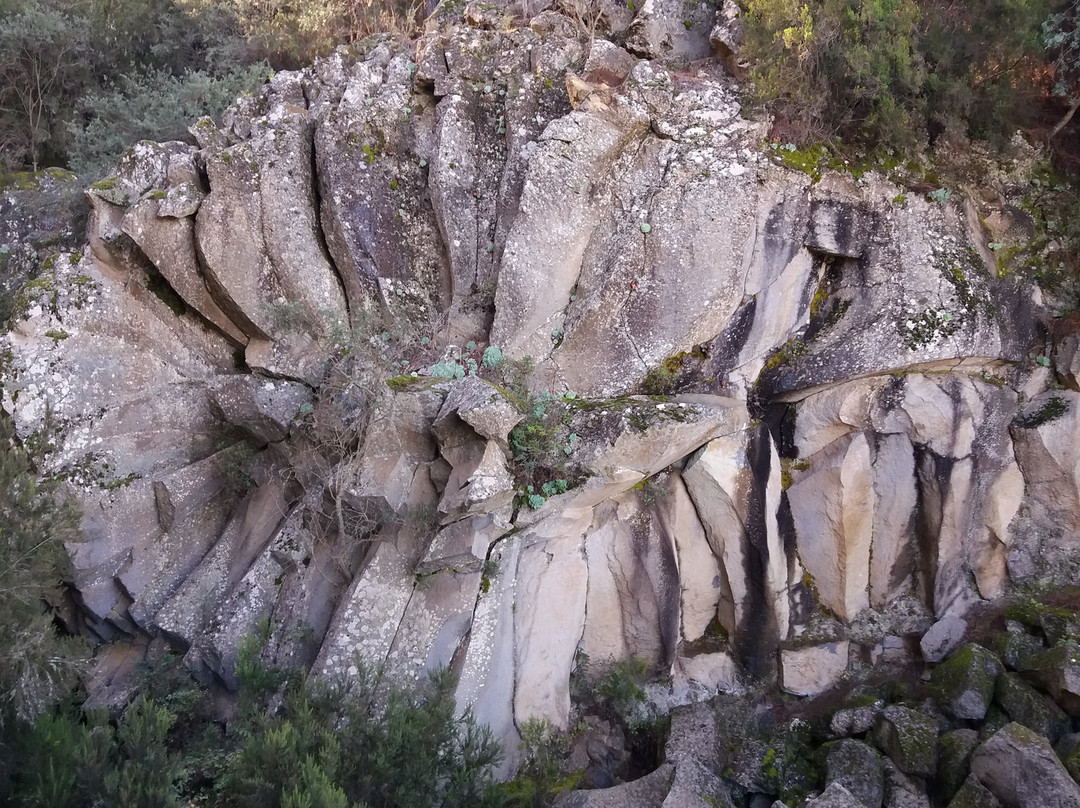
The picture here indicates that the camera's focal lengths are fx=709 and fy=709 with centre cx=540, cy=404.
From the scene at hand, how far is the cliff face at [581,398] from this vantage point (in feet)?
26.6

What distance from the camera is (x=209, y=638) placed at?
8.13 m

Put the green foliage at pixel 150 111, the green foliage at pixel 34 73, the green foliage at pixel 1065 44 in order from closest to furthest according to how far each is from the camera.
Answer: the green foliage at pixel 1065 44 → the green foliage at pixel 150 111 → the green foliage at pixel 34 73

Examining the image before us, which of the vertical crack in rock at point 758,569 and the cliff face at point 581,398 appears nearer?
the cliff face at point 581,398

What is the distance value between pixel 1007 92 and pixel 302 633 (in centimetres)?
1110

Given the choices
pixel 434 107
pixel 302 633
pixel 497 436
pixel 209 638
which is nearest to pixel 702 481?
pixel 497 436

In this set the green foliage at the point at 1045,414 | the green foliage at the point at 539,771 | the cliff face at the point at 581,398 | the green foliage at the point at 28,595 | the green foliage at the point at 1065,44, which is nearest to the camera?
the green foliage at the point at 28,595

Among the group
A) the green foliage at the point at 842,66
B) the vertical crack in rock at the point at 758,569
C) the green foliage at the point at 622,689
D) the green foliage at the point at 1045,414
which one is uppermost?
the green foliage at the point at 842,66

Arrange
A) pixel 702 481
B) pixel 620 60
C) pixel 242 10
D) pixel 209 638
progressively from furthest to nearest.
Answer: pixel 242 10, pixel 620 60, pixel 702 481, pixel 209 638

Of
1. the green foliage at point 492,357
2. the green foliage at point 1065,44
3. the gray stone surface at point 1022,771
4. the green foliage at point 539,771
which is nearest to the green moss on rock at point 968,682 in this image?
the gray stone surface at point 1022,771

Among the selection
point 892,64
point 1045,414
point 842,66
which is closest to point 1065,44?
point 892,64

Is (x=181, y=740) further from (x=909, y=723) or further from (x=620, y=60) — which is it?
(x=620, y=60)

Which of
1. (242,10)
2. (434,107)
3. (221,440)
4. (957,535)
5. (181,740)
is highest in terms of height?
(242,10)

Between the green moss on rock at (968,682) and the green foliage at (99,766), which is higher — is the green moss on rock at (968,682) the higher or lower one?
the lower one

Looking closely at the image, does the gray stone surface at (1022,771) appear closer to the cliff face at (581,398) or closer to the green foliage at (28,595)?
the cliff face at (581,398)
